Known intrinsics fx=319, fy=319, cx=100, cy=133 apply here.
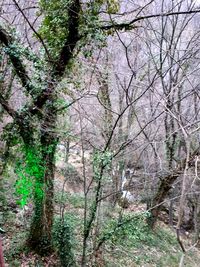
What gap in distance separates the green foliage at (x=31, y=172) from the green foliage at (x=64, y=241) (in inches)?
35.6

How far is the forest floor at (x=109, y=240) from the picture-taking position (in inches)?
292

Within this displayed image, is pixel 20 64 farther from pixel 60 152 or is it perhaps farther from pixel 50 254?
pixel 50 254

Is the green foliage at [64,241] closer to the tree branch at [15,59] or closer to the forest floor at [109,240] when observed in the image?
the forest floor at [109,240]

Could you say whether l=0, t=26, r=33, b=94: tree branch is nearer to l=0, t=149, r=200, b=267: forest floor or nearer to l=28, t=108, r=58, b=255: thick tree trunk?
l=28, t=108, r=58, b=255: thick tree trunk

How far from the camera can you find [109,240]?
9031mm

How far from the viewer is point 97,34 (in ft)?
22.4

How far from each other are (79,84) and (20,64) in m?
1.37

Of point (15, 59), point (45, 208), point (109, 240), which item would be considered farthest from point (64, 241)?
point (15, 59)

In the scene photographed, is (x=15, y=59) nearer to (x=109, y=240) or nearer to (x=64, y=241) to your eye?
(x=64, y=241)

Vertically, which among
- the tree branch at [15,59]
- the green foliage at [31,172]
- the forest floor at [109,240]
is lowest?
the forest floor at [109,240]

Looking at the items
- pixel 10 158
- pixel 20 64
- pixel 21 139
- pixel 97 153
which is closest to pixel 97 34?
pixel 20 64

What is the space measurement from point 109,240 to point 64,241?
197cm

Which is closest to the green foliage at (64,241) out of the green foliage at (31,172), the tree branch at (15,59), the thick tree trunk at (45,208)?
the thick tree trunk at (45,208)

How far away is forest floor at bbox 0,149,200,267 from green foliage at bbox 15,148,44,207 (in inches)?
26.6
